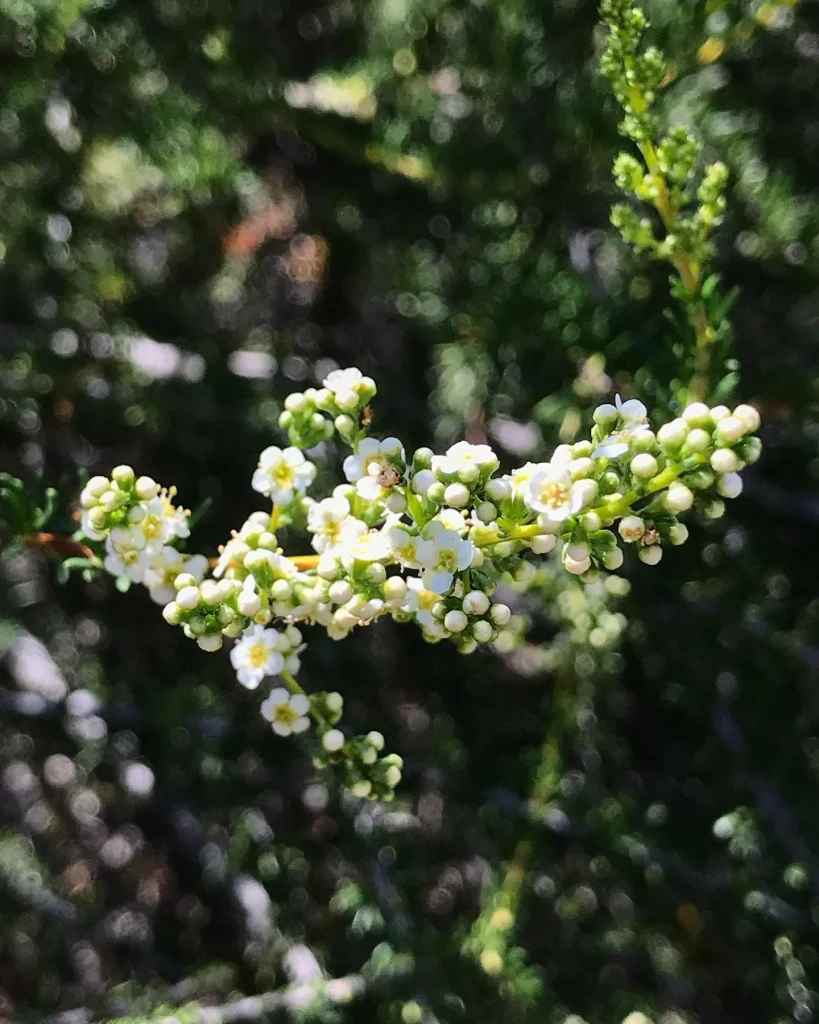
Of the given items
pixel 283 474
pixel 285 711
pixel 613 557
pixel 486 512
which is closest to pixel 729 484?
pixel 613 557

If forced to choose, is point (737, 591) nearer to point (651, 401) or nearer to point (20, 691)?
point (651, 401)

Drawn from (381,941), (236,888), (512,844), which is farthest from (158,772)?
(512,844)

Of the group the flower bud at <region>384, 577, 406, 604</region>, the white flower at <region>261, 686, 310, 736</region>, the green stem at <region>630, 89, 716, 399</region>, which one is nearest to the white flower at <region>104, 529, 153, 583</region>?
the white flower at <region>261, 686, 310, 736</region>

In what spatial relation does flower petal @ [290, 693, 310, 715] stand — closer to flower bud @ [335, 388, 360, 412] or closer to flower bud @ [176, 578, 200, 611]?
flower bud @ [176, 578, 200, 611]

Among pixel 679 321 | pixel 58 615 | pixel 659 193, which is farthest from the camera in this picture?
pixel 58 615

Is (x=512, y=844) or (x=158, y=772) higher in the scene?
(x=512, y=844)

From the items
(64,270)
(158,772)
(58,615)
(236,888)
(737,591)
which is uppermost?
(737,591)

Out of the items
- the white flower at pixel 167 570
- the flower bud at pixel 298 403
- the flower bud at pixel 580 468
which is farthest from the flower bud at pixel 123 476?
the flower bud at pixel 580 468

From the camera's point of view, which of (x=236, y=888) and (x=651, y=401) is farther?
(x=236, y=888)
